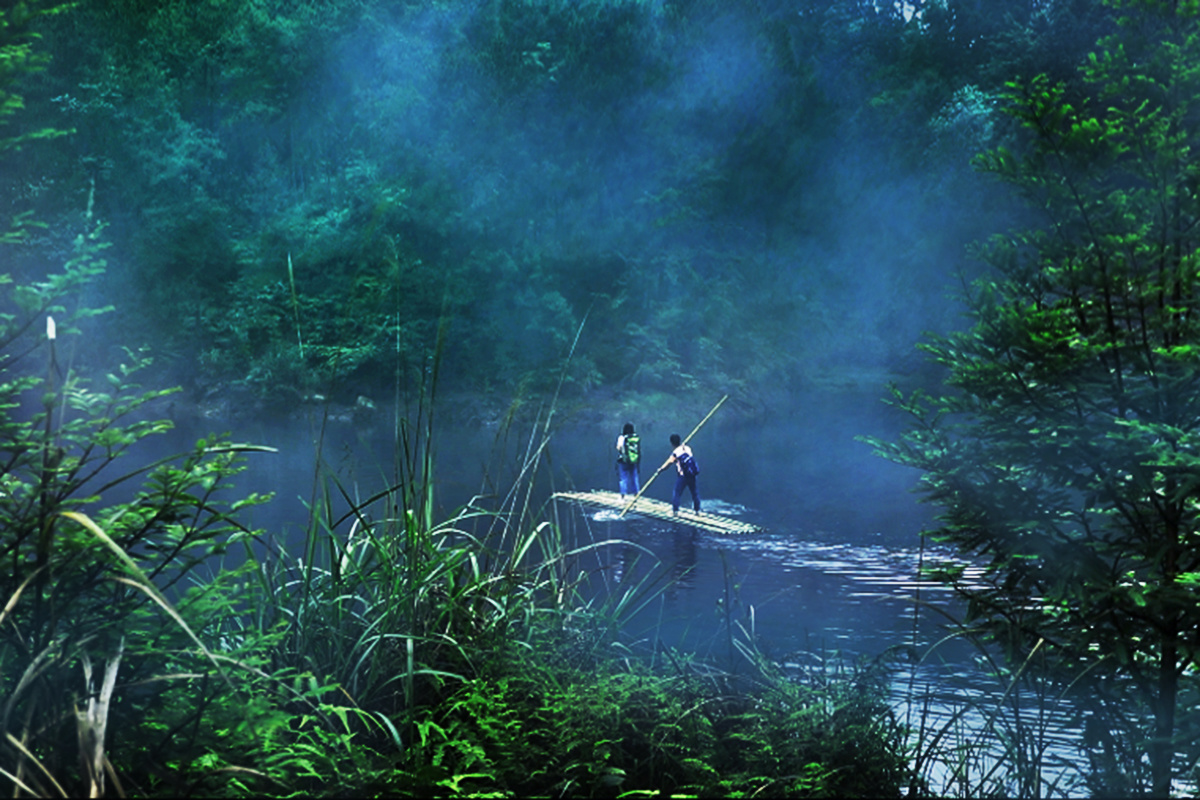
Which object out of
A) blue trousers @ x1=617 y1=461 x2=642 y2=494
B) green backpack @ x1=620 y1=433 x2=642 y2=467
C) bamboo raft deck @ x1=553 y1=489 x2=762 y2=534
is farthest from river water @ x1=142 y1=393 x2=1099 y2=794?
green backpack @ x1=620 y1=433 x2=642 y2=467

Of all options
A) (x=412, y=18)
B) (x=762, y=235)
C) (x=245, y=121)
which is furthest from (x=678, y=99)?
(x=245, y=121)

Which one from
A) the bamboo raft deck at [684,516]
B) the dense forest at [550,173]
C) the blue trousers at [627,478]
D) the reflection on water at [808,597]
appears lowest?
the reflection on water at [808,597]

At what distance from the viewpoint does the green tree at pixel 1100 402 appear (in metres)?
3.43

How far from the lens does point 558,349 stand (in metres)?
29.6

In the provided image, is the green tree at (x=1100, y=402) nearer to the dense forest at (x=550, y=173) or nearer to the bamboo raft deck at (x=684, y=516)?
the bamboo raft deck at (x=684, y=516)

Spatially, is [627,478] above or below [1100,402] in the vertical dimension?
below

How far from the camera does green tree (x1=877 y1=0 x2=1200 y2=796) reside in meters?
3.43

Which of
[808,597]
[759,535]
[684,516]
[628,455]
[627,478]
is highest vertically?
[628,455]

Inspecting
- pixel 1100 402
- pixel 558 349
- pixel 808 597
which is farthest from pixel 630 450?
pixel 558 349

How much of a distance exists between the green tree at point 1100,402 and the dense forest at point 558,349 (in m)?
0.02

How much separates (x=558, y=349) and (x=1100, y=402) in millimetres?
26036

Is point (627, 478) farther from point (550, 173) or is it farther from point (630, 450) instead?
point (550, 173)

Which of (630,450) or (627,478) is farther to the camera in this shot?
(627,478)

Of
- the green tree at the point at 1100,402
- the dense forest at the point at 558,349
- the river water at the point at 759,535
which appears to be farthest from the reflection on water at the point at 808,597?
the green tree at the point at 1100,402
